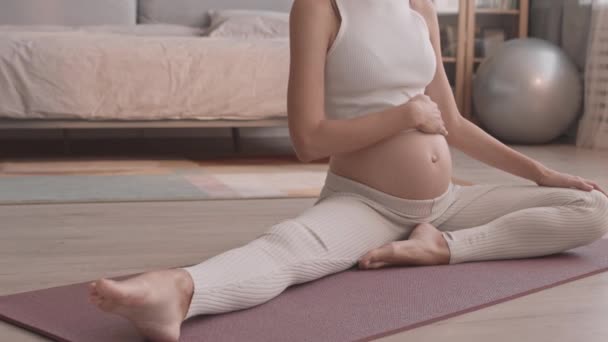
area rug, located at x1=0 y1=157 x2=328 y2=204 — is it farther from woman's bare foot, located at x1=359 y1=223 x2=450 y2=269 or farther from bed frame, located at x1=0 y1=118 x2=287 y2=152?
woman's bare foot, located at x1=359 y1=223 x2=450 y2=269

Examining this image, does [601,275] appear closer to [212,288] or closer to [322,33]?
[322,33]

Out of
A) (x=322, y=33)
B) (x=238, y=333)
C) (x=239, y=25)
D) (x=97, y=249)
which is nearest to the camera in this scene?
(x=238, y=333)

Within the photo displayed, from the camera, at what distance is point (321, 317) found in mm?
1365

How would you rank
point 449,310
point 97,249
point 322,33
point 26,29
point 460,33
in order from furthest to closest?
point 460,33
point 26,29
point 97,249
point 322,33
point 449,310

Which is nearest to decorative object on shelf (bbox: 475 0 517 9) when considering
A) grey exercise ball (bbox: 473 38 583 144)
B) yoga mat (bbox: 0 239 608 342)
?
grey exercise ball (bbox: 473 38 583 144)

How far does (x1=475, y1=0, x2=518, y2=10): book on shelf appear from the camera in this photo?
Result: 503 cm

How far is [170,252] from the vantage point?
6.31ft

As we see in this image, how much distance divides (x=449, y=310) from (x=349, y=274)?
0.82 ft

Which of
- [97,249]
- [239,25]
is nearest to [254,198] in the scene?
[97,249]

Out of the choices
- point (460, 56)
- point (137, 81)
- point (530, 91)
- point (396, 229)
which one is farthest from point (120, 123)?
point (460, 56)

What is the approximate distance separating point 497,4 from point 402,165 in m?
3.65

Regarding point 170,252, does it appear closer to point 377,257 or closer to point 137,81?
point 377,257

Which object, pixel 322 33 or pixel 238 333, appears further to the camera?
pixel 322 33

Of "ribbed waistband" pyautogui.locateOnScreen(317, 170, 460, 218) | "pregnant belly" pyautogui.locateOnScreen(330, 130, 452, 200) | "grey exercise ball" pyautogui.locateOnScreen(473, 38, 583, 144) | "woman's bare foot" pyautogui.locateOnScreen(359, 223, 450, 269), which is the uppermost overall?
"pregnant belly" pyautogui.locateOnScreen(330, 130, 452, 200)
